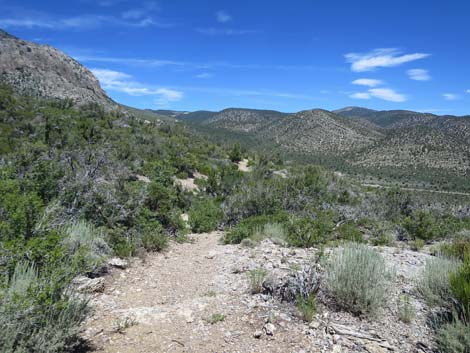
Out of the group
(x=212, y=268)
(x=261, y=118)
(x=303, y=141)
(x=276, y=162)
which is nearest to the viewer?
(x=212, y=268)

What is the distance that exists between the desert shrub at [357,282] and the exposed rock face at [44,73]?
33.5m

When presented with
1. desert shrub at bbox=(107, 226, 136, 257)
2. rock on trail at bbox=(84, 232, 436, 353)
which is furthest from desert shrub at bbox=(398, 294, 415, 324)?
desert shrub at bbox=(107, 226, 136, 257)

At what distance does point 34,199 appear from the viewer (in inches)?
199

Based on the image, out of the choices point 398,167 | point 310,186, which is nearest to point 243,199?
point 310,186

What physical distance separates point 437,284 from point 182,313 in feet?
11.9

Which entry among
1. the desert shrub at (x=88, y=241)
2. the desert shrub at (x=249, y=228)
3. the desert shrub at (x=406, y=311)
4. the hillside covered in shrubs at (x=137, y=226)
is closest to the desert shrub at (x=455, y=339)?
the hillside covered in shrubs at (x=137, y=226)

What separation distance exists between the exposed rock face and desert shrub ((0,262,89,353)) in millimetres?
32902

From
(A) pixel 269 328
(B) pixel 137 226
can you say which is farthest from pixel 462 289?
(B) pixel 137 226

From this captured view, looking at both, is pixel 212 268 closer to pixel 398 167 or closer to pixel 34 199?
pixel 34 199

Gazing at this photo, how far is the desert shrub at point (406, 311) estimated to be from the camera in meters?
3.99

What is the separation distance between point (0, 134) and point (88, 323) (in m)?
16.0

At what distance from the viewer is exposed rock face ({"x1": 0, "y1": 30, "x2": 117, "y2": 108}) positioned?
117ft

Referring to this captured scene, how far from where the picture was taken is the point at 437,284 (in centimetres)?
454

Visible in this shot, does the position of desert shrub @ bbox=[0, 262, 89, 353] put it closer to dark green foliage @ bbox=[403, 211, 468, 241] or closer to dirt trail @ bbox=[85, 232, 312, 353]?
dirt trail @ bbox=[85, 232, 312, 353]
